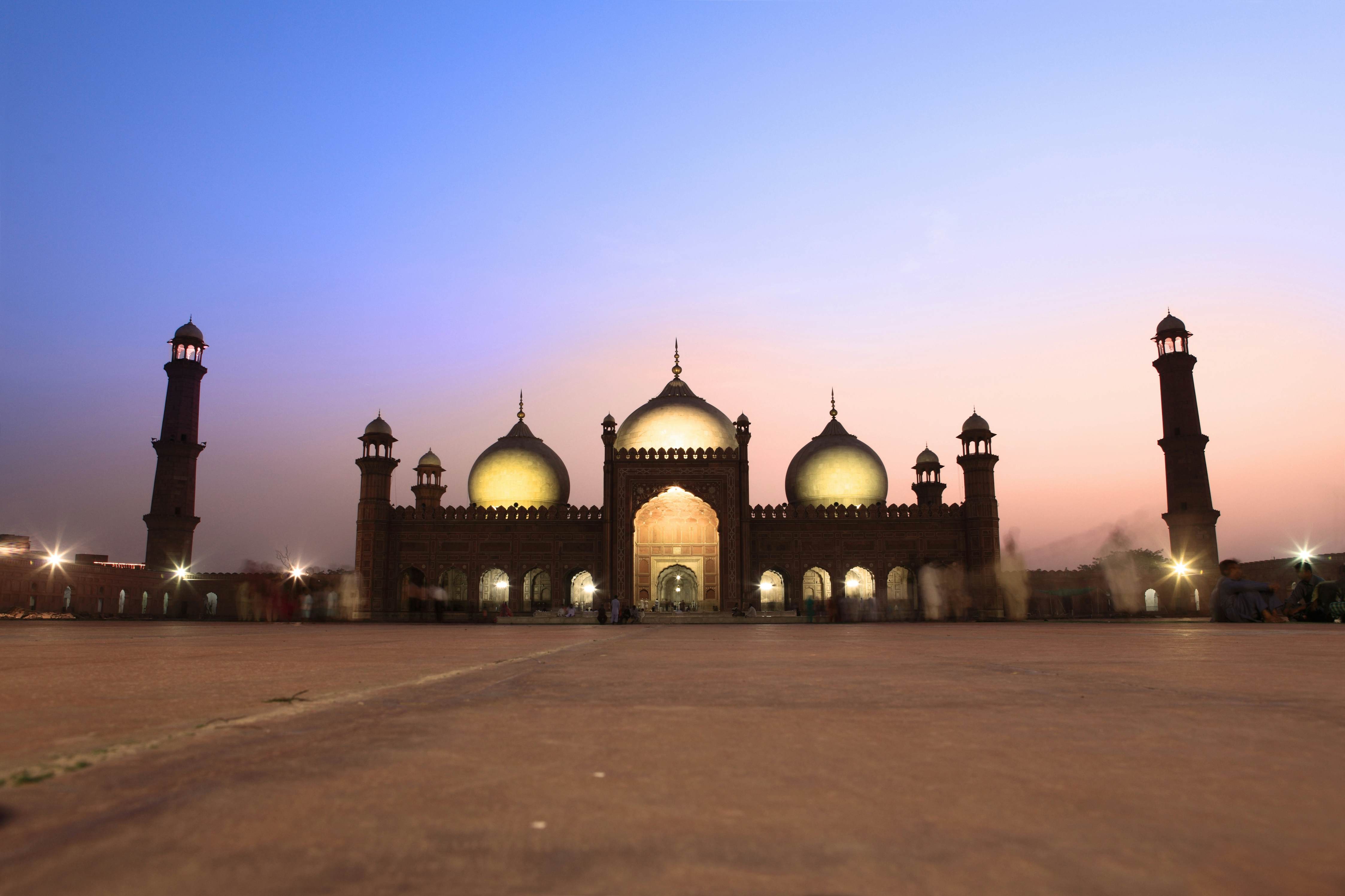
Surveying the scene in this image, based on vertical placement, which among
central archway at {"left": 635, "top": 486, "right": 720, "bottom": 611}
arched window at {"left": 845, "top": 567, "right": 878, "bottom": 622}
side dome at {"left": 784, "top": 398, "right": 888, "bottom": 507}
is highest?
side dome at {"left": 784, "top": 398, "right": 888, "bottom": 507}

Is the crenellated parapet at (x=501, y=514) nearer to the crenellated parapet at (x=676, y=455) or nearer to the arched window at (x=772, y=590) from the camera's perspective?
the crenellated parapet at (x=676, y=455)

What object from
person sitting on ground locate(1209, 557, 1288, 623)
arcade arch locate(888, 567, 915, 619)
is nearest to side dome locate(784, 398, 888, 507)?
arcade arch locate(888, 567, 915, 619)

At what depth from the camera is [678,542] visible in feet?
91.6

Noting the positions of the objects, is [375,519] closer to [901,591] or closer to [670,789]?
[901,591]

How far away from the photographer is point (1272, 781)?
2.72ft

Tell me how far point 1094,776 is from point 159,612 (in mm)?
32485

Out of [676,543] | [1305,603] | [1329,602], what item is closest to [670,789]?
[1305,603]

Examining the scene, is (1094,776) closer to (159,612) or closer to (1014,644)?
(1014,644)

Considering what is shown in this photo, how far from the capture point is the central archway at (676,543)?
90.4 ft

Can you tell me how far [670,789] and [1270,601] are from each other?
10418 millimetres

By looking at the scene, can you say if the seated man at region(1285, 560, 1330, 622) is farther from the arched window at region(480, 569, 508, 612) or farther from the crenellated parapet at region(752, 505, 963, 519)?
the arched window at region(480, 569, 508, 612)

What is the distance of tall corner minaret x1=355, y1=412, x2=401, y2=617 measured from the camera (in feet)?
85.3

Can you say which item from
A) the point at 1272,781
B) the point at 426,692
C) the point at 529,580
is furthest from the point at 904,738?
the point at 529,580

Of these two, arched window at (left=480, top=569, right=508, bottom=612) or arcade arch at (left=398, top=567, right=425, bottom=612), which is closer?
arcade arch at (left=398, top=567, right=425, bottom=612)
